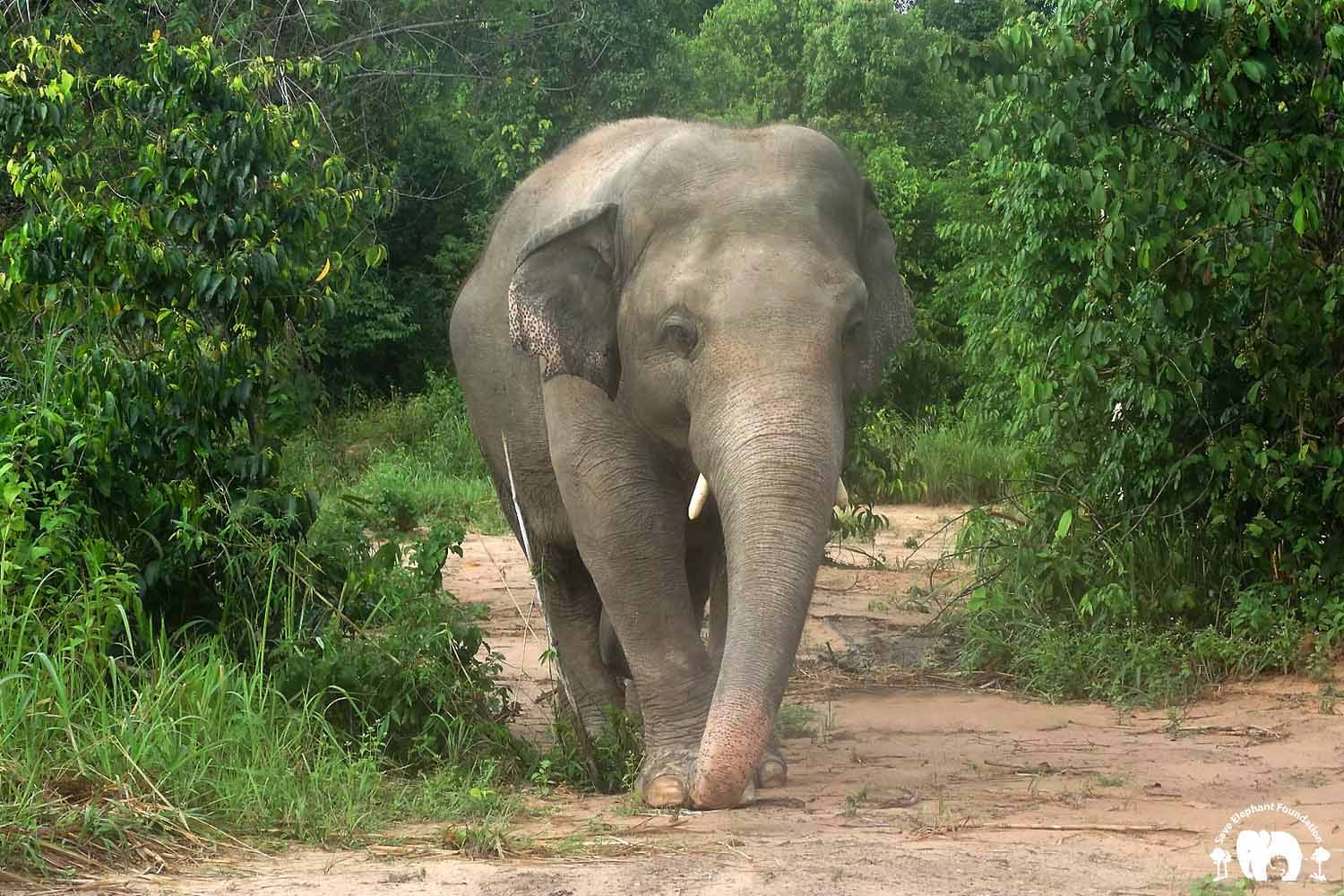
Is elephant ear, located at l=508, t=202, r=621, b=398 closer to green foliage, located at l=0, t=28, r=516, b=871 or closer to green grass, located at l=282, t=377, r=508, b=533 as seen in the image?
green foliage, located at l=0, t=28, r=516, b=871

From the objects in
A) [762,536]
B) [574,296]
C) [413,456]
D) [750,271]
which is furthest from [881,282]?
[413,456]

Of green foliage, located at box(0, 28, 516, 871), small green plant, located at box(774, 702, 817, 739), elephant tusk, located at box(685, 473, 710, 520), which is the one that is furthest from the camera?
small green plant, located at box(774, 702, 817, 739)

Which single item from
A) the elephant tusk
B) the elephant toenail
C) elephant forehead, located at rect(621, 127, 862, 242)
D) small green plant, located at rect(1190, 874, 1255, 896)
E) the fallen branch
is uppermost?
elephant forehead, located at rect(621, 127, 862, 242)

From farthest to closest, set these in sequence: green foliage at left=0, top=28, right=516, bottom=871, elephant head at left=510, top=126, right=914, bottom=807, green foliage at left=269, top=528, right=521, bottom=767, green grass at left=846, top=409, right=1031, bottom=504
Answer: green grass at left=846, top=409, right=1031, bottom=504
green foliage at left=269, top=528, right=521, bottom=767
green foliage at left=0, top=28, right=516, bottom=871
elephant head at left=510, top=126, right=914, bottom=807

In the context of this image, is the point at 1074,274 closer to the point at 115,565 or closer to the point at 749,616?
the point at 749,616

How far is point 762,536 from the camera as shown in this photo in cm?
454

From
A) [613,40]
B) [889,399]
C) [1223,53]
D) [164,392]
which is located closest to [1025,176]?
[1223,53]

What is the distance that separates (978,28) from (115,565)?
81.6 feet

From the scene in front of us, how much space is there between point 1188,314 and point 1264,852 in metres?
3.28

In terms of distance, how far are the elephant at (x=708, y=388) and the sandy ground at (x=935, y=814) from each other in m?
0.27

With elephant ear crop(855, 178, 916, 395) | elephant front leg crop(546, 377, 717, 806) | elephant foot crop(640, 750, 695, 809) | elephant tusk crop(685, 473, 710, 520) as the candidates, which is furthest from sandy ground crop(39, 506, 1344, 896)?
elephant ear crop(855, 178, 916, 395)

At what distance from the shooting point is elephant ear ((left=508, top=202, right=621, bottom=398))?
213 inches

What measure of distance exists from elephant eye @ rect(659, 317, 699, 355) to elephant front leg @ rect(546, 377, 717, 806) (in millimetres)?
486

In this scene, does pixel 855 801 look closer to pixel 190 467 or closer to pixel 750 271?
pixel 750 271
